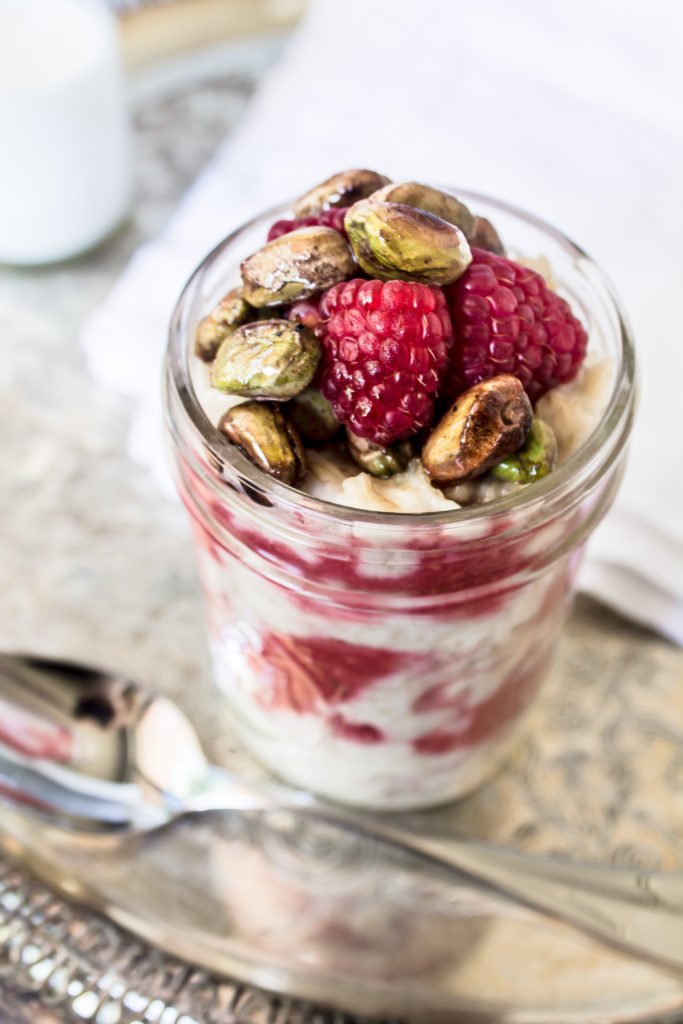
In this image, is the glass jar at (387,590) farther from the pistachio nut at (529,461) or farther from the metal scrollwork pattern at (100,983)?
the metal scrollwork pattern at (100,983)

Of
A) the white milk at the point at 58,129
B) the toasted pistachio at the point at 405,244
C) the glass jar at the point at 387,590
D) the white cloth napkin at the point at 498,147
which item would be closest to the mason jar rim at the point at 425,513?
the glass jar at the point at 387,590

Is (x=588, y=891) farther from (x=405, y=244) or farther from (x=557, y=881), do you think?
(x=405, y=244)

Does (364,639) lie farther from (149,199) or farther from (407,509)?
(149,199)

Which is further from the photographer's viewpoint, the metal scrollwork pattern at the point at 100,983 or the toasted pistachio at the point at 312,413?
the metal scrollwork pattern at the point at 100,983

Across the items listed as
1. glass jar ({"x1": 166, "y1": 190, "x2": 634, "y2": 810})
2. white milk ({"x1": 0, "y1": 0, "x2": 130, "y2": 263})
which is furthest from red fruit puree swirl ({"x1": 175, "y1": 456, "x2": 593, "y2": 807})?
white milk ({"x1": 0, "y1": 0, "x2": 130, "y2": 263})

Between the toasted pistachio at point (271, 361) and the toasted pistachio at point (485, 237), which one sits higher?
the toasted pistachio at point (485, 237)

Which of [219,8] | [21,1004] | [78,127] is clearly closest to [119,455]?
[78,127]
